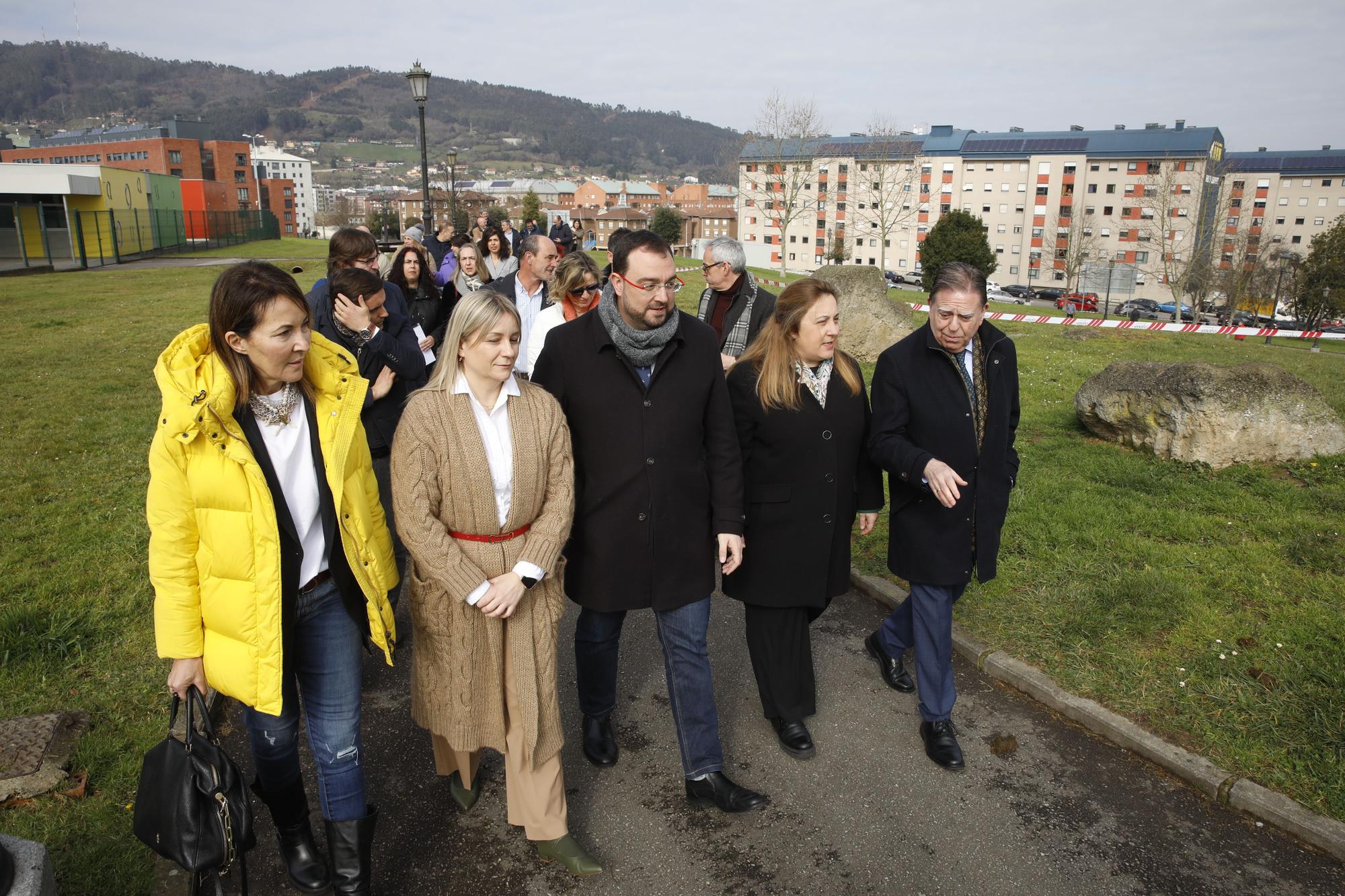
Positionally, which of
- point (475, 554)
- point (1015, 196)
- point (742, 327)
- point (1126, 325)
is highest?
point (1015, 196)

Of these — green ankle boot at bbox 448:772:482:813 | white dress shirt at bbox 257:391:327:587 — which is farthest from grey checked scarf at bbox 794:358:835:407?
green ankle boot at bbox 448:772:482:813

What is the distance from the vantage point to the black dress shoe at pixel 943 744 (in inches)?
151

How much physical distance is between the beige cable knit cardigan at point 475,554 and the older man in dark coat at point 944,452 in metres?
1.60

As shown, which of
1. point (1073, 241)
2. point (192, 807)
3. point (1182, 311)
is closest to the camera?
point (192, 807)

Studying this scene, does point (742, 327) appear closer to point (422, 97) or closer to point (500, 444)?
point (500, 444)

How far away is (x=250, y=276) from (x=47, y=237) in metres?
34.7

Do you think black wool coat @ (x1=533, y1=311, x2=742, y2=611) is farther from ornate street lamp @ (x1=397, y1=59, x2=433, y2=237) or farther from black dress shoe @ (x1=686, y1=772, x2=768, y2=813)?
ornate street lamp @ (x1=397, y1=59, x2=433, y2=237)

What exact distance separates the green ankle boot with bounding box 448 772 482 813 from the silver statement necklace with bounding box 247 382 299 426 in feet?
5.64

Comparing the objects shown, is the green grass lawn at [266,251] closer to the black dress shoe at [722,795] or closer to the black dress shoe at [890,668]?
the black dress shoe at [890,668]

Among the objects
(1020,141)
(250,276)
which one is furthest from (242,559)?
(1020,141)

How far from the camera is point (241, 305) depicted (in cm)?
260

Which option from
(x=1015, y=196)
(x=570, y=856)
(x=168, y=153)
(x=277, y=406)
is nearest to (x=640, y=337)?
(x=277, y=406)

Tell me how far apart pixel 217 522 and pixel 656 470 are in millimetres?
1606

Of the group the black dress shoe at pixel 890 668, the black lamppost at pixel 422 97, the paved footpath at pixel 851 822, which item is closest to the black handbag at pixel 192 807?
the paved footpath at pixel 851 822
